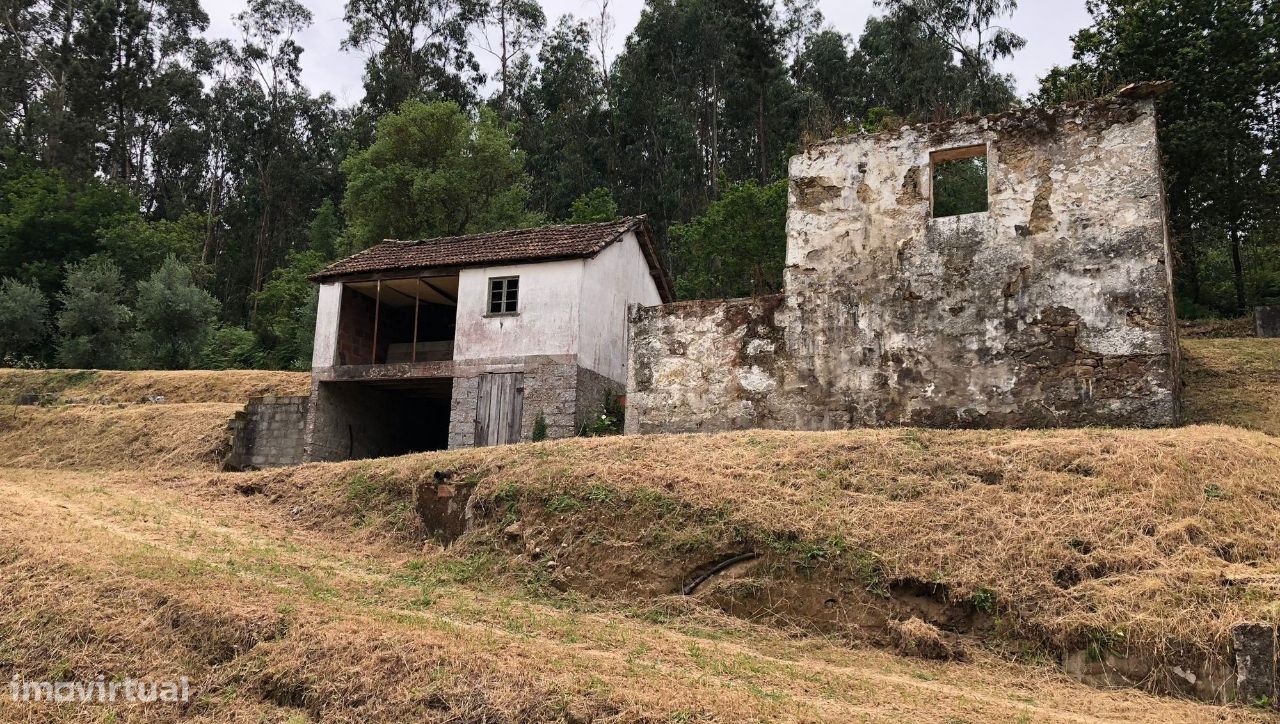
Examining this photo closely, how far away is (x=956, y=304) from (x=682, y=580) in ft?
24.6

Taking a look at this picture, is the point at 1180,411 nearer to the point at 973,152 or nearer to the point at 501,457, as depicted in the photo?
the point at 973,152

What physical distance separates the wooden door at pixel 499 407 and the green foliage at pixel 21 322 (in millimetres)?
21916

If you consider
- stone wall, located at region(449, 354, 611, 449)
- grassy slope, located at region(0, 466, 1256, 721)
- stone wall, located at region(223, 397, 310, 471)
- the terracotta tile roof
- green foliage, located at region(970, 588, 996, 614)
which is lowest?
grassy slope, located at region(0, 466, 1256, 721)

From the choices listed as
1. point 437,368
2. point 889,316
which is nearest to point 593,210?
point 437,368

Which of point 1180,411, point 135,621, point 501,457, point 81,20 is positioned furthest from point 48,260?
point 1180,411

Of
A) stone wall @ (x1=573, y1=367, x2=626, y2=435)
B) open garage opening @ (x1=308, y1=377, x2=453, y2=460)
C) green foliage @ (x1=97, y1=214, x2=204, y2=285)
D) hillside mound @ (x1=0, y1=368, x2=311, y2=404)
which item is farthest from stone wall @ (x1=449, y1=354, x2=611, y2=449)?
green foliage @ (x1=97, y1=214, x2=204, y2=285)

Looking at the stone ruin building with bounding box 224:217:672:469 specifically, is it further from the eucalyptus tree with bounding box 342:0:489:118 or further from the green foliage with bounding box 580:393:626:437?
the eucalyptus tree with bounding box 342:0:489:118

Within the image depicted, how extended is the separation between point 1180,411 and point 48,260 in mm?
41188

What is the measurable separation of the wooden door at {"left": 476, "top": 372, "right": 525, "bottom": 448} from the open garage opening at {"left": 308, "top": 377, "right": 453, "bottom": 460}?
1245mm

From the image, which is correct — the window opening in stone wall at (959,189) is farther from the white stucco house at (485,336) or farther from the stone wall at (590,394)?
the stone wall at (590,394)

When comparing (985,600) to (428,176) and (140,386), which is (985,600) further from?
(428,176)

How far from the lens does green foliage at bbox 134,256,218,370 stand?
33.0 m

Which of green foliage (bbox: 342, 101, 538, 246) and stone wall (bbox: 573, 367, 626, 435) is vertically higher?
green foliage (bbox: 342, 101, 538, 246)

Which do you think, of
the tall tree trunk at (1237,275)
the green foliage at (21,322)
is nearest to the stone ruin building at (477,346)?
the tall tree trunk at (1237,275)
